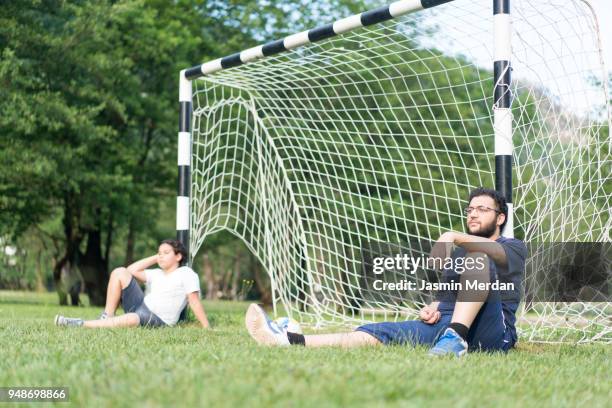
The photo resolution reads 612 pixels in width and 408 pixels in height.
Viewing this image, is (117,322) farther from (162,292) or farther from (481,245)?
(481,245)

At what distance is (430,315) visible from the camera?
14.4 ft

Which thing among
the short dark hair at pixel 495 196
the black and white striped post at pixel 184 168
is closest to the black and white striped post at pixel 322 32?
the black and white striped post at pixel 184 168

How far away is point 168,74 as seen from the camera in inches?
685

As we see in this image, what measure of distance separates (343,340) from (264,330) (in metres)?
0.47

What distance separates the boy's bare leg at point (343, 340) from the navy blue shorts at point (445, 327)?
4 cm

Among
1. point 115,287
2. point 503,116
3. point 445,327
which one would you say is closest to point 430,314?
point 445,327

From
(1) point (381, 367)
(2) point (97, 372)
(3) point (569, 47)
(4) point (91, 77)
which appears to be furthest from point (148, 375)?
(4) point (91, 77)

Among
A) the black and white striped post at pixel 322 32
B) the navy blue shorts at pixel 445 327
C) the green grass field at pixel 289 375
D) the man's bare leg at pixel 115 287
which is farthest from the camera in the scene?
the man's bare leg at pixel 115 287

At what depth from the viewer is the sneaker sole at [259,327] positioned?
440cm

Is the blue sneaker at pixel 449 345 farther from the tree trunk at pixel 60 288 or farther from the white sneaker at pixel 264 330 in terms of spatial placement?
the tree trunk at pixel 60 288

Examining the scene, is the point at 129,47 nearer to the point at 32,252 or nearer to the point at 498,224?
the point at 32,252

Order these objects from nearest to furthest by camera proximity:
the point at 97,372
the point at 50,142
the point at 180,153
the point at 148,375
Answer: the point at 148,375
the point at 97,372
the point at 180,153
the point at 50,142

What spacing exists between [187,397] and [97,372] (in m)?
0.76

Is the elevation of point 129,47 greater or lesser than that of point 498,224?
greater
